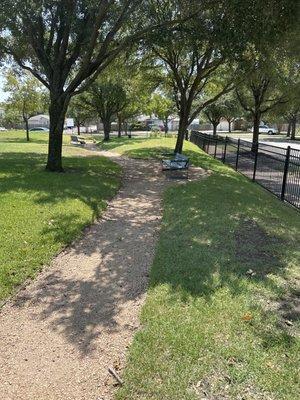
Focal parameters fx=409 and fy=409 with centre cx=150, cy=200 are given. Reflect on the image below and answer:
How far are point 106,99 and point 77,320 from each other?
32258 millimetres

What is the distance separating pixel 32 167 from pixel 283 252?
375 inches

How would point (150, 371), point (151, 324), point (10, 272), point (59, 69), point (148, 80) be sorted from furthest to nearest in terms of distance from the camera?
point (148, 80), point (59, 69), point (10, 272), point (151, 324), point (150, 371)

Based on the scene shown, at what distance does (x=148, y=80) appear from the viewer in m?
22.3

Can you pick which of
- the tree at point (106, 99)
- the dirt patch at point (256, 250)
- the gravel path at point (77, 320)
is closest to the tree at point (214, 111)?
the tree at point (106, 99)

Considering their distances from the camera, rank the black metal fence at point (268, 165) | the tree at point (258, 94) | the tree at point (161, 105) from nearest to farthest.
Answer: the black metal fence at point (268, 165)
the tree at point (258, 94)
the tree at point (161, 105)

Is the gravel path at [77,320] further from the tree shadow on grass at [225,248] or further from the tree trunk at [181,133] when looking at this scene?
the tree trunk at [181,133]

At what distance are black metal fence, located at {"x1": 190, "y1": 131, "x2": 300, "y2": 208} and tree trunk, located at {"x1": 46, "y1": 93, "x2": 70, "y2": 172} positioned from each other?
20.1 feet

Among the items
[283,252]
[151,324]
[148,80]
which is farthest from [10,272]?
[148,80]

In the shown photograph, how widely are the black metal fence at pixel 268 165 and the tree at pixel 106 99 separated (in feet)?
47.0

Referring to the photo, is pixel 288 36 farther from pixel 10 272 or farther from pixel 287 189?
pixel 10 272

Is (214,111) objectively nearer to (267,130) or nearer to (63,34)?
(63,34)

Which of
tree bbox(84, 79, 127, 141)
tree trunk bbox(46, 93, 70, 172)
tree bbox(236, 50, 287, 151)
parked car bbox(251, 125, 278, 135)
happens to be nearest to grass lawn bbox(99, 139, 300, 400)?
tree trunk bbox(46, 93, 70, 172)

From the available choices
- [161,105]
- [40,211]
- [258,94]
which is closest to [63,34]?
[40,211]

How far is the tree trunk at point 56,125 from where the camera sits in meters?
12.0
